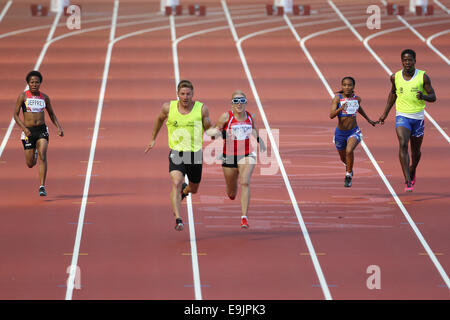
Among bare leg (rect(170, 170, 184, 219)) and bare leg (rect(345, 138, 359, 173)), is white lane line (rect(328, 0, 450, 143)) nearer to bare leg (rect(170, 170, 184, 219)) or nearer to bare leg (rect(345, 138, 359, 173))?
bare leg (rect(345, 138, 359, 173))

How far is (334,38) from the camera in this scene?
26.9m

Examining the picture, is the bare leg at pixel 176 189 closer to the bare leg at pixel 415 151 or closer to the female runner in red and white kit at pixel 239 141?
the female runner in red and white kit at pixel 239 141

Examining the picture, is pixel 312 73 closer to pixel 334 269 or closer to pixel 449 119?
pixel 449 119

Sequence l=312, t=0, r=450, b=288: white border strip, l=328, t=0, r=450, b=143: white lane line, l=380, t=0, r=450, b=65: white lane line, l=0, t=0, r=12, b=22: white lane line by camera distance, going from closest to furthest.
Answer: l=312, t=0, r=450, b=288: white border strip → l=328, t=0, r=450, b=143: white lane line → l=380, t=0, r=450, b=65: white lane line → l=0, t=0, r=12, b=22: white lane line

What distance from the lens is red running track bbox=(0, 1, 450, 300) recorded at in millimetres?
11422

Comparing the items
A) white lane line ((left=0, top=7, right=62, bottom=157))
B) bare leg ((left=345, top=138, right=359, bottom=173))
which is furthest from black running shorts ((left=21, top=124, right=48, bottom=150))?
bare leg ((left=345, top=138, right=359, bottom=173))

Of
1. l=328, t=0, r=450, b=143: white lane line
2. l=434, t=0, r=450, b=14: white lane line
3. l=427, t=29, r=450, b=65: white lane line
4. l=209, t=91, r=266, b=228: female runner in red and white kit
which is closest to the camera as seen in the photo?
l=209, t=91, r=266, b=228: female runner in red and white kit

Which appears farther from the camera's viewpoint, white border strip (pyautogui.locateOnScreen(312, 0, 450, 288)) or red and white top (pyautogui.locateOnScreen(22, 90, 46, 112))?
red and white top (pyautogui.locateOnScreen(22, 90, 46, 112))

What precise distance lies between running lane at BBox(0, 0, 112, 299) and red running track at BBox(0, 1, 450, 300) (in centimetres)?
3

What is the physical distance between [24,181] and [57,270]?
412 cm

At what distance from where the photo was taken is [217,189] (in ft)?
50.0

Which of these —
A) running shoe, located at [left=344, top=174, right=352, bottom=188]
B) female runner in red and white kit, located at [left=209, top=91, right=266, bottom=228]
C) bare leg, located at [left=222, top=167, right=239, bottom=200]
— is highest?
running shoe, located at [left=344, top=174, right=352, bottom=188]

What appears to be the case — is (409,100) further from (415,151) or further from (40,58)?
(40,58)

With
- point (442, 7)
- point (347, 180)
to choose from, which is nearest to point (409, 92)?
point (347, 180)
